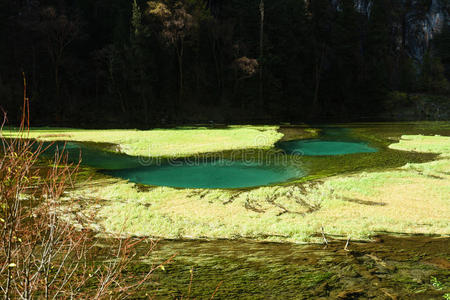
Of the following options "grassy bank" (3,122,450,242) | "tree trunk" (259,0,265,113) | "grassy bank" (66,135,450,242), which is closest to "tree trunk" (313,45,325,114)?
"tree trunk" (259,0,265,113)

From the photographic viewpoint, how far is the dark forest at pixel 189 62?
4681 centimetres

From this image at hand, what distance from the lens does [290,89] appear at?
2405 inches

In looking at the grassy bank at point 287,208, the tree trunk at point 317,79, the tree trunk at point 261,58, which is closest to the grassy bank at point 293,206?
the grassy bank at point 287,208

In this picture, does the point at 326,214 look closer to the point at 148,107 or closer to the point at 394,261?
the point at 394,261

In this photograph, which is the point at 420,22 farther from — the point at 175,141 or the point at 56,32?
the point at 175,141

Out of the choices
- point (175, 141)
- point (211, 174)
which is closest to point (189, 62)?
point (175, 141)

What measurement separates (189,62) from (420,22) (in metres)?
86.5

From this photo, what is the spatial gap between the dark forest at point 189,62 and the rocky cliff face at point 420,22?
3780cm

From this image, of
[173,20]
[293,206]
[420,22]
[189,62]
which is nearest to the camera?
[293,206]

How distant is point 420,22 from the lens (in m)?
104

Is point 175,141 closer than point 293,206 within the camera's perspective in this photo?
No

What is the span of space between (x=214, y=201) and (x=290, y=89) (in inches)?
2069

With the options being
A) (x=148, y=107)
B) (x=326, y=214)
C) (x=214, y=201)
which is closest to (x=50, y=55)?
(x=148, y=107)

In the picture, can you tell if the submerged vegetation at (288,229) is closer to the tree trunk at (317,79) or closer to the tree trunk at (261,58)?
the tree trunk at (261,58)
